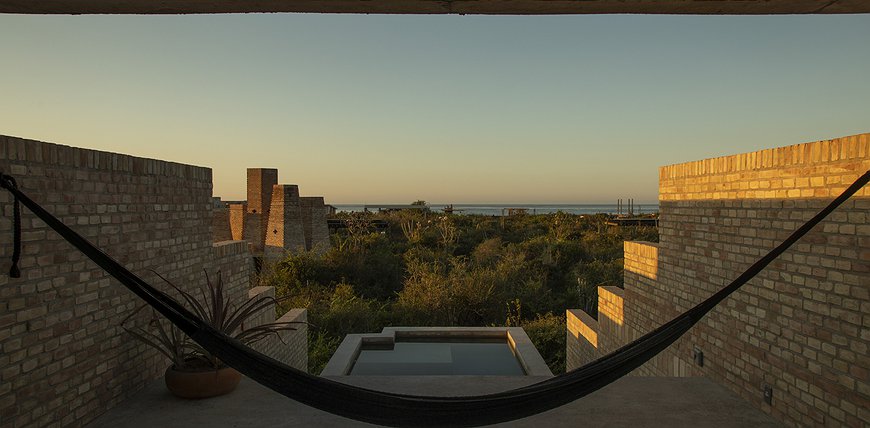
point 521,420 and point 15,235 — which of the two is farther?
point 521,420

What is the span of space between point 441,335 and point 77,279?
4.66 meters

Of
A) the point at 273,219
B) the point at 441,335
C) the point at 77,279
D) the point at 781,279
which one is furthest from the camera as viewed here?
the point at 273,219

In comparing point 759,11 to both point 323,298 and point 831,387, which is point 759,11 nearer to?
point 831,387

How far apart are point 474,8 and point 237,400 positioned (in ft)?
8.71

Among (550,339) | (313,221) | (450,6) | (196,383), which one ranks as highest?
(450,6)

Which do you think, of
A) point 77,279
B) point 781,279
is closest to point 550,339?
point 781,279

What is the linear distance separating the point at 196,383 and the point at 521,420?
196cm

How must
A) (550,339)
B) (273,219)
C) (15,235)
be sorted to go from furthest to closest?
(273,219)
(550,339)
(15,235)

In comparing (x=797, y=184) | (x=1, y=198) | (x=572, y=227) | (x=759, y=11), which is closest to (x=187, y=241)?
(x=1, y=198)

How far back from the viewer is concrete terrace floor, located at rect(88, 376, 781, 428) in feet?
9.06

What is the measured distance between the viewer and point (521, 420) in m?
2.84

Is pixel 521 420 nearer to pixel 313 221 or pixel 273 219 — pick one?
pixel 273 219

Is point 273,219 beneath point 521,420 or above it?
above

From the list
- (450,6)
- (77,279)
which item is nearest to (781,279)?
(450,6)
